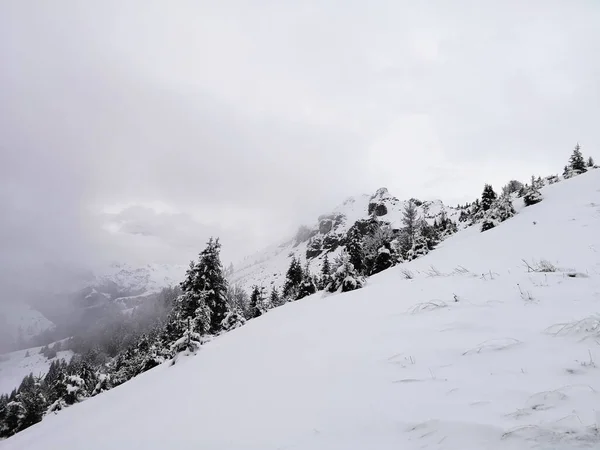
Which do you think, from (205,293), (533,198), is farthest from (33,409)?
(533,198)

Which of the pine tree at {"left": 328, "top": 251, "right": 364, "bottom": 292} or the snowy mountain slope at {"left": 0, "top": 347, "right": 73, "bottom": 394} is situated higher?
the pine tree at {"left": 328, "top": 251, "right": 364, "bottom": 292}

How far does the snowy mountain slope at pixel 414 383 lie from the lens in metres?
2.16

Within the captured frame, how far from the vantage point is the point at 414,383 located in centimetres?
299

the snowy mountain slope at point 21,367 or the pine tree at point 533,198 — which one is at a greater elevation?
the pine tree at point 533,198

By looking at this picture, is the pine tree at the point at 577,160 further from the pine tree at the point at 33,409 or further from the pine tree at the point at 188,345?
the pine tree at the point at 33,409

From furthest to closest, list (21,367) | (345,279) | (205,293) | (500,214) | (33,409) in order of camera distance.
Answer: (21,367)
(33,409)
(205,293)
(500,214)
(345,279)

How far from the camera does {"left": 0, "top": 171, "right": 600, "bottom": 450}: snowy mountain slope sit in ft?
7.09

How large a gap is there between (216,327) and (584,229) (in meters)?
24.0

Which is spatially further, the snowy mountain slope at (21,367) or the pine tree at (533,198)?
the snowy mountain slope at (21,367)

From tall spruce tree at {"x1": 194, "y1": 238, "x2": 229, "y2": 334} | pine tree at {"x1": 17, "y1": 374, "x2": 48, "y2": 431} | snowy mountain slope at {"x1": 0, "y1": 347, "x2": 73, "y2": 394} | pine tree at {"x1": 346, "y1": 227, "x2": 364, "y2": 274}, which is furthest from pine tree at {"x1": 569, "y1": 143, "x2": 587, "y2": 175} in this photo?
snowy mountain slope at {"x1": 0, "y1": 347, "x2": 73, "y2": 394}

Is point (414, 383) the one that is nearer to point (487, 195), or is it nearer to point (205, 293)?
point (205, 293)

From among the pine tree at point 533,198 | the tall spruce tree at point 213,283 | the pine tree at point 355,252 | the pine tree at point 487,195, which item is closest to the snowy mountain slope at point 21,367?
the tall spruce tree at point 213,283

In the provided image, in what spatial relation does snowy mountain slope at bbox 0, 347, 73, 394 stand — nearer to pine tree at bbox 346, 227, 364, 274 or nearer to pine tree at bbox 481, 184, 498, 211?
pine tree at bbox 346, 227, 364, 274

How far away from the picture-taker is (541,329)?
3402 mm
